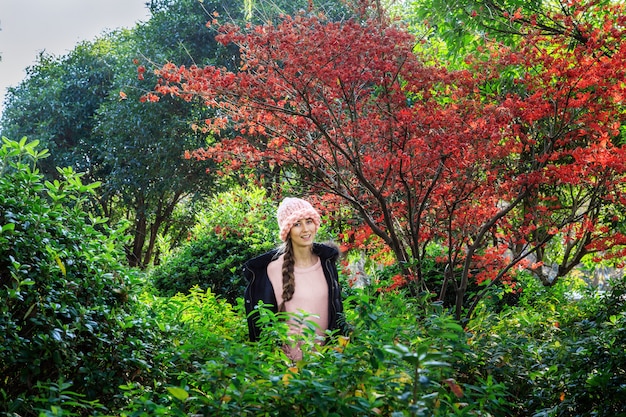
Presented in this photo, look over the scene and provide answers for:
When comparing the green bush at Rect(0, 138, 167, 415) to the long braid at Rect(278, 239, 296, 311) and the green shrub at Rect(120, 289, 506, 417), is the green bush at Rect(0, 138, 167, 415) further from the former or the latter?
the long braid at Rect(278, 239, 296, 311)

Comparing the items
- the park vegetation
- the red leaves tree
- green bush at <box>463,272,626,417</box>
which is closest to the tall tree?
the park vegetation

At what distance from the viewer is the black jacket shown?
14.6 feet

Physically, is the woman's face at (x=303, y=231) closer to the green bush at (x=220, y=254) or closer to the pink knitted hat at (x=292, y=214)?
the pink knitted hat at (x=292, y=214)

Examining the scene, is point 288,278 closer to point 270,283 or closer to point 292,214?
point 270,283

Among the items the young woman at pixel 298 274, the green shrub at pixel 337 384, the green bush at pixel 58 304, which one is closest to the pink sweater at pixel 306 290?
the young woman at pixel 298 274

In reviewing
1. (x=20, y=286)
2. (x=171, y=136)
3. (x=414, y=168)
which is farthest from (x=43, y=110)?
(x=20, y=286)

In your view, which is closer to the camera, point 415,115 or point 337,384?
point 337,384

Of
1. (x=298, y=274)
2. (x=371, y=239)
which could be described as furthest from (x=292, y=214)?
(x=371, y=239)

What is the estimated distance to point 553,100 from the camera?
235 inches

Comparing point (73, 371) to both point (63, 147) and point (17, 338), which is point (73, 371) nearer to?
point (17, 338)

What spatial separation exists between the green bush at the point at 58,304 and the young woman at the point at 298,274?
106cm

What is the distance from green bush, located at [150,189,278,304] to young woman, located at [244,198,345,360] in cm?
333

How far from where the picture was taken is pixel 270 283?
450 cm

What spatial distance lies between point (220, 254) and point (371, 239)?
1826mm
